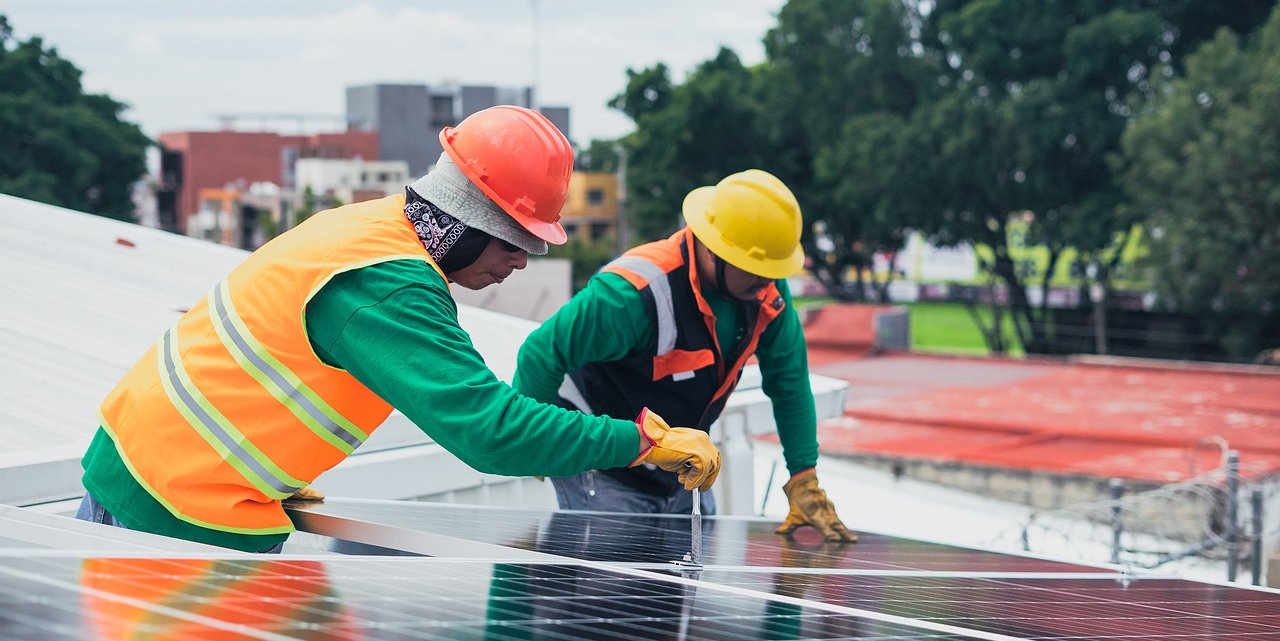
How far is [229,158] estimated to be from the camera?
Answer: 244 ft

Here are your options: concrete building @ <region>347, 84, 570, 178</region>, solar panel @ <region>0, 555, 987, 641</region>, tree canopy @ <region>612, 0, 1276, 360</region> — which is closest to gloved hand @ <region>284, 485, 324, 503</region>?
solar panel @ <region>0, 555, 987, 641</region>

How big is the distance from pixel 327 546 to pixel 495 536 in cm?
42

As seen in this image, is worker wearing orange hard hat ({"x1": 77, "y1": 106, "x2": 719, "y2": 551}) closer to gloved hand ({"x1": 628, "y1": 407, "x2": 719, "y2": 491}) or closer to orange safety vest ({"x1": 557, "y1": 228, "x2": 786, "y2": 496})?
gloved hand ({"x1": 628, "y1": 407, "x2": 719, "y2": 491})

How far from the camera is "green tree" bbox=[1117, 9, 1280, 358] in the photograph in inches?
982

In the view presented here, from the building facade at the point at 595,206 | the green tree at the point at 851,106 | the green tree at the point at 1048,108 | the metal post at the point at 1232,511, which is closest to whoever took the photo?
the metal post at the point at 1232,511

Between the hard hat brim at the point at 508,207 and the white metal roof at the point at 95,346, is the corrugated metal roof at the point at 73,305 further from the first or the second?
the hard hat brim at the point at 508,207

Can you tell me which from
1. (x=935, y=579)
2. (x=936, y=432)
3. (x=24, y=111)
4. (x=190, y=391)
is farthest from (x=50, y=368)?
(x=24, y=111)

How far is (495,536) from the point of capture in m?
3.33

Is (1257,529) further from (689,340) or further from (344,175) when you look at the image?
(344,175)

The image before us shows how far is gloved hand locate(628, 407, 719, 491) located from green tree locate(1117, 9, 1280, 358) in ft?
79.7

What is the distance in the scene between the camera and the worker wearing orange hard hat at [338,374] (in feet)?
8.73

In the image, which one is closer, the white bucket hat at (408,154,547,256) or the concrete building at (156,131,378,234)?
the white bucket hat at (408,154,547,256)

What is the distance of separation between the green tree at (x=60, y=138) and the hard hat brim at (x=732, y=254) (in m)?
34.4

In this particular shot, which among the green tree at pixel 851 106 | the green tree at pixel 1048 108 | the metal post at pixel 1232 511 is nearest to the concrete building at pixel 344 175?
the green tree at pixel 851 106
